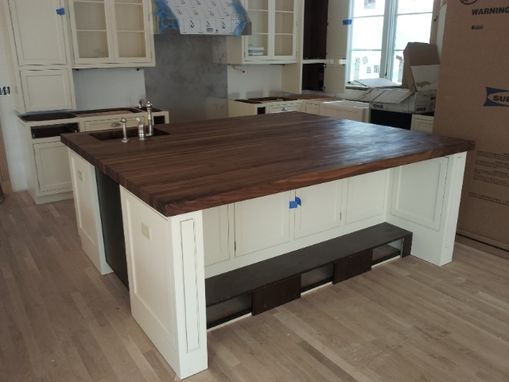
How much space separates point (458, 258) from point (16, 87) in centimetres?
383

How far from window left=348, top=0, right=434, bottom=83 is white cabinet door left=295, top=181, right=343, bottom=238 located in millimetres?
3042

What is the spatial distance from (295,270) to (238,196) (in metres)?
0.92

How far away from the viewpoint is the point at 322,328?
227 centimetres

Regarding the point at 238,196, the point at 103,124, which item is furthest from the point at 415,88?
the point at 238,196

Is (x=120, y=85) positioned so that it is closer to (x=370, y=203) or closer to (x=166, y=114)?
(x=166, y=114)

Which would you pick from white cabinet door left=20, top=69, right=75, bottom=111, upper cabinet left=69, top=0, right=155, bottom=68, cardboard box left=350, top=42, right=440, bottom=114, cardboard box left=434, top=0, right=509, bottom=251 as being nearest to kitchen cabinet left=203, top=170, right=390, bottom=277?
cardboard box left=434, top=0, right=509, bottom=251

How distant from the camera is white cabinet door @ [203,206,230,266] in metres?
2.41

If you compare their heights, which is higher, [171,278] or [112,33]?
[112,33]

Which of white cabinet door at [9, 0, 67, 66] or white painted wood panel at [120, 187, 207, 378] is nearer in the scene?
white painted wood panel at [120, 187, 207, 378]

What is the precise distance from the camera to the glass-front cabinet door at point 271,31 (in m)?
5.28

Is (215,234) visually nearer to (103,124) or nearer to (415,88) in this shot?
(103,124)

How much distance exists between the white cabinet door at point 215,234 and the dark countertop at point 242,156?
330mm

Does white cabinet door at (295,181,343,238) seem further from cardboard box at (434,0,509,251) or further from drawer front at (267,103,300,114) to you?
drawer front at (267,103,300,114)

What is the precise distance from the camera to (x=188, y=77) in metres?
5.24
